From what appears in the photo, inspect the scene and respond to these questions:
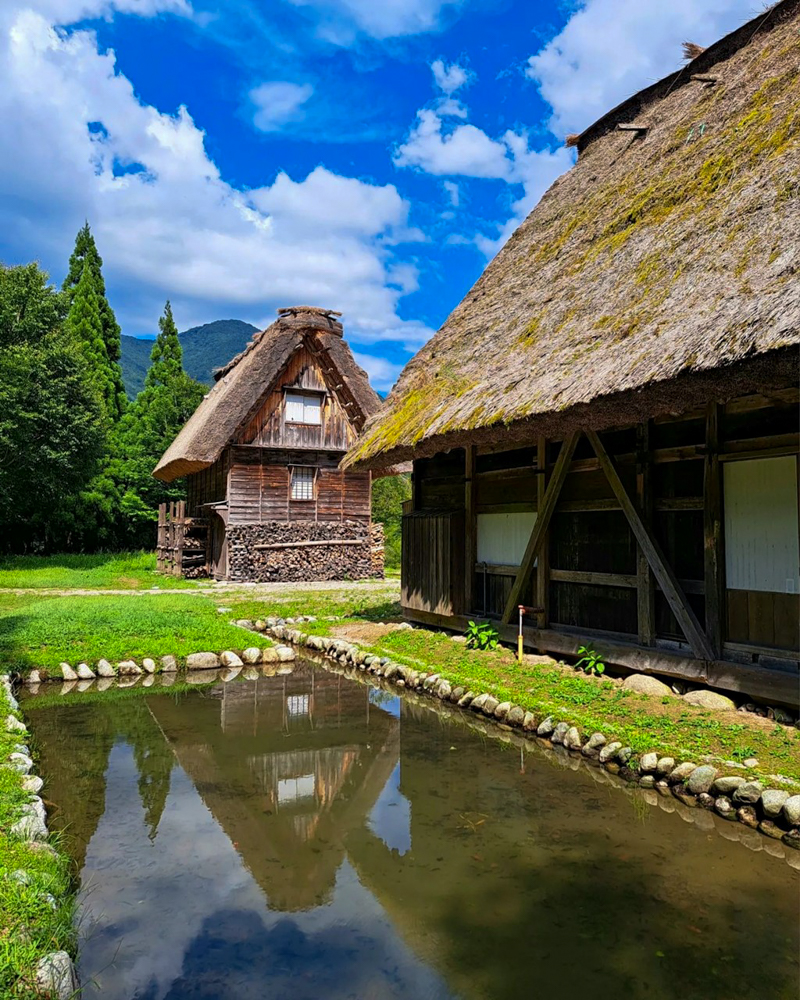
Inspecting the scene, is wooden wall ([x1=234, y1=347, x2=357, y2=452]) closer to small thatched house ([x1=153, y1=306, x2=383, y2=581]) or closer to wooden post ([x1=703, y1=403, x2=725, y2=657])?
small thatched house ([x1=153, y1=306, x2=383, y2=581])

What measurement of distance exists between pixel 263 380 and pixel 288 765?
16.5m

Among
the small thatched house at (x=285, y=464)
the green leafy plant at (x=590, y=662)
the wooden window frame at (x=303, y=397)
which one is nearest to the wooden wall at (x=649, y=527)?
the green leafy plant at (x=590, y=662)

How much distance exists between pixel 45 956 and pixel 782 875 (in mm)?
3727

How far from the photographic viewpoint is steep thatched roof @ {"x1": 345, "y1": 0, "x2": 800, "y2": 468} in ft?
19.5

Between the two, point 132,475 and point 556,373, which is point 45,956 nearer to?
point 556,373

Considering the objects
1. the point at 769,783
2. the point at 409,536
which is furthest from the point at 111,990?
the point at 409,536

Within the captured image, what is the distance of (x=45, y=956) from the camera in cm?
286

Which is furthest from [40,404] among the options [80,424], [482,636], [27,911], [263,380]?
[27,911]

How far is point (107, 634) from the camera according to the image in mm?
10141

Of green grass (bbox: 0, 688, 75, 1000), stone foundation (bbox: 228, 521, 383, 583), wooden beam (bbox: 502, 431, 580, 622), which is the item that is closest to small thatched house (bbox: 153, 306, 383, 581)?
stone foundation (bbox: 228, 521, 383, 583)

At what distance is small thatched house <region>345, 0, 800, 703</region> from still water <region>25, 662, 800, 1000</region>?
2.47m

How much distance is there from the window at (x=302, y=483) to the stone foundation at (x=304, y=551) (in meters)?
0.88

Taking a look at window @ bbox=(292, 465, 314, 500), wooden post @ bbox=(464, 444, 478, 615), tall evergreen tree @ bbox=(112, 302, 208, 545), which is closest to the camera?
wooden post @ bbox=(464, 444, 478, 615)

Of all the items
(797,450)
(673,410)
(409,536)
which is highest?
(673,410)
